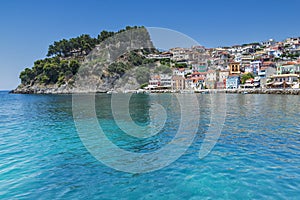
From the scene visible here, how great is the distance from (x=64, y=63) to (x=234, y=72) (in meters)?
57.6

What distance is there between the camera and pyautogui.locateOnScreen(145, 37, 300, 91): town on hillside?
54.7 m

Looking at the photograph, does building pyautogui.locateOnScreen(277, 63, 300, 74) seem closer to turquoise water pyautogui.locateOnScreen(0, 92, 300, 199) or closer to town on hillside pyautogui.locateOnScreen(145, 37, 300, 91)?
town on hillside pyautogui.locateOnScreen(145, 37, 300, 91)

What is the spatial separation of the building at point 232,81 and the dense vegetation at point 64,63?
115 ft

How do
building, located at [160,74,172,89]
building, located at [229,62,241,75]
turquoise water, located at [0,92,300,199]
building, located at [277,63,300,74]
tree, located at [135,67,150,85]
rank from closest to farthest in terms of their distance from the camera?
turquoise water, located at [0,92,300,199] < building, located at [277,63,300,74] < building, located at [229,62,241,75] < building, located at [160,74,172,89] < tree, located at [135,67,150,85]

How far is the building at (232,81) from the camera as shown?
200ft

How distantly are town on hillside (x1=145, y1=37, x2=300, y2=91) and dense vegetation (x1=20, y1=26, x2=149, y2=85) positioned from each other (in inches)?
568

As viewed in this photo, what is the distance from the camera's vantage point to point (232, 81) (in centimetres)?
6181

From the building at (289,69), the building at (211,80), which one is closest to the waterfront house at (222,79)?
the building at (211,80)

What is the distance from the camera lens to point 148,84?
3118 inches

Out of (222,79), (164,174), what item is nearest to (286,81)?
(222,79)

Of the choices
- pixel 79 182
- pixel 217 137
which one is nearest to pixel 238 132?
pixel 217 137

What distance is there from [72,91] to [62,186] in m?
77.7

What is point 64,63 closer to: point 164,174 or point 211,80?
point 211,80

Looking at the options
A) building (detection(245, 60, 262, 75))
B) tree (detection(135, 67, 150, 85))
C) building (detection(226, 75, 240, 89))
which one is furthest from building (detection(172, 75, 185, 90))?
building (detection(245, 60, 262, 75))
